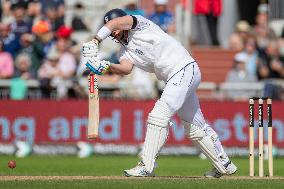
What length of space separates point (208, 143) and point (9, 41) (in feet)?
32.6

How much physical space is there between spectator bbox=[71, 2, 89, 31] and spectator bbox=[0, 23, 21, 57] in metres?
1.83

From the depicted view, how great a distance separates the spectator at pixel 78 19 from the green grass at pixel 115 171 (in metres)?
4.23

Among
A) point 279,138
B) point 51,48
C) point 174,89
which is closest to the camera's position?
point 174,89

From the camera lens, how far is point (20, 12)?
22.4 m

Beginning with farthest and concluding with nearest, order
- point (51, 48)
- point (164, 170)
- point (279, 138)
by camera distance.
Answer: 1. point (51, 48)
2. point (279, 138)
3. point (164, 170)

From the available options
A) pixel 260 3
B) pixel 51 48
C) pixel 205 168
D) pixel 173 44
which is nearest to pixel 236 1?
pixel 260 3

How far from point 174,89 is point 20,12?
1085cm

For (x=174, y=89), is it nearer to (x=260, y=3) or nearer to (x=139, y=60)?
(x=139, y=60)

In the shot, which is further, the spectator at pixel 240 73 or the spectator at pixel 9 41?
the spectator at pixel 9 41

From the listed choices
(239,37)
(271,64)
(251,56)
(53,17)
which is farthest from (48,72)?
(271,64)

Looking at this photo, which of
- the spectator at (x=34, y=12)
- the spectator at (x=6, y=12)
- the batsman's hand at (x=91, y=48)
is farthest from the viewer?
the spectator at (x=6, y=12)

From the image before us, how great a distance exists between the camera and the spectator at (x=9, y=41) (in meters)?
21.6

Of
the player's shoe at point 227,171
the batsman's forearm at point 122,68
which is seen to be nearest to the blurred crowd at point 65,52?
the player's shoe at point 227,171

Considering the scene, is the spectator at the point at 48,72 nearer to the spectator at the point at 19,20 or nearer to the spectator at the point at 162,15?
the spectator at the point at 19,20
